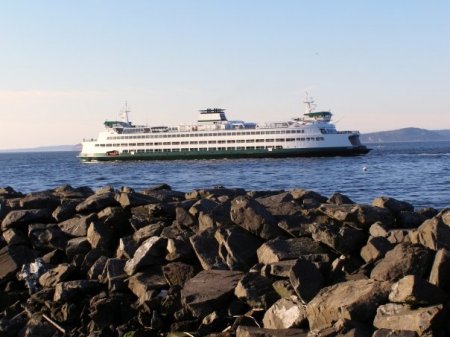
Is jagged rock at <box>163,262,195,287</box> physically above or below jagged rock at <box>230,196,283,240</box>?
below

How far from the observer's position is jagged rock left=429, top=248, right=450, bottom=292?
6.91 metres

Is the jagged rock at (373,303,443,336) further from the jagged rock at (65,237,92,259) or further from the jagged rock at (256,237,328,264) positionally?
the jagged rock at (65,237,92,259)

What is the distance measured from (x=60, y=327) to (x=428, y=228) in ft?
16.8

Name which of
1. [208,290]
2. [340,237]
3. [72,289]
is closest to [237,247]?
[208,290]

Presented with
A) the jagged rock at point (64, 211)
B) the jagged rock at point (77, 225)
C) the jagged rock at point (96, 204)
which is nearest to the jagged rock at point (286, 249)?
the jagged rock at point (77, 225)

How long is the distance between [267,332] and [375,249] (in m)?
2.05

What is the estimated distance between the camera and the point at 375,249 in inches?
322

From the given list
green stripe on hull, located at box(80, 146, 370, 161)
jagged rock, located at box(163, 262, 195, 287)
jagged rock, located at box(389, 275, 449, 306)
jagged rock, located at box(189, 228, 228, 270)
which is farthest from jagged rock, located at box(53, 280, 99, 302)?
green stripe on hull, located at box(80, 146, 370, 161)

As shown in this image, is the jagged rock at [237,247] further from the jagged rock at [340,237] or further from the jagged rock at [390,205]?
the jagged rock at [390,205]

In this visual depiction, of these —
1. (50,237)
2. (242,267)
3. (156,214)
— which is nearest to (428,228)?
(242,267)

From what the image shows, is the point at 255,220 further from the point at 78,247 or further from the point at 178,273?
the point at 78,247

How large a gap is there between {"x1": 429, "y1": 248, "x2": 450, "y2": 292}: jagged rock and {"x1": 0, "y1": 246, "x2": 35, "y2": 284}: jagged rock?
6963 millimetres

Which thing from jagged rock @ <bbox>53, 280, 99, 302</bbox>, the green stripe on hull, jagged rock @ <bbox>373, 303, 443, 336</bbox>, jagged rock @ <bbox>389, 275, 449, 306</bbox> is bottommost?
the green stripe on hull

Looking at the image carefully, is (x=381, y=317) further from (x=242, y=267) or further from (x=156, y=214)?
(x=156, y=214)
